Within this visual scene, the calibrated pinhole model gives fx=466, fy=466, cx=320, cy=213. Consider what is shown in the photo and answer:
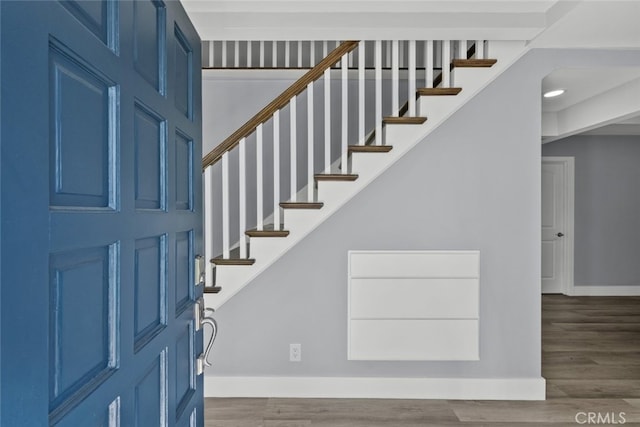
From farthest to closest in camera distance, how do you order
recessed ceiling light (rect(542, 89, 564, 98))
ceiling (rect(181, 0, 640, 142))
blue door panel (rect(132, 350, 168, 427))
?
recessed ceiling light (rect(542, 89, 564, 98)), ceiling (rect(181, 0, 640, 142)), blue door panel (rect(132, 350, 168, 427))

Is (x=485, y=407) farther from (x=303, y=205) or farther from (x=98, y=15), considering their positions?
(x=98, y=15)

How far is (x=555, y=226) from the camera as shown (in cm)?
682

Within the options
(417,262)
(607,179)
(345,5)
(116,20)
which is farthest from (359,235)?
(607,179)

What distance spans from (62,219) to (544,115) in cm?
576

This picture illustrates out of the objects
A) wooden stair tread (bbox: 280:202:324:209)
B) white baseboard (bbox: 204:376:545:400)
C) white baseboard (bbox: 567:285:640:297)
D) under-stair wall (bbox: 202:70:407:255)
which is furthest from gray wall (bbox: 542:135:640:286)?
wooden stair tread (bbox: 280:202:324:209)

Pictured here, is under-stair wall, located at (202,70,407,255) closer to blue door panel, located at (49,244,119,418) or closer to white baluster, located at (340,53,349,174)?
white baluster, located at (340,53,349,174)

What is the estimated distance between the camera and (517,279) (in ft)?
10.4

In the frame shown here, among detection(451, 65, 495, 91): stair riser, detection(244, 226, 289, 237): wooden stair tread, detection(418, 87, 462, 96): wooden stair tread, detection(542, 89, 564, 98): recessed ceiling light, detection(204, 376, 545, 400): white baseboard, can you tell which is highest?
detection(542, 89, 564, 98): recessed ceiling light

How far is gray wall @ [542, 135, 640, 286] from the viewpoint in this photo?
666cm

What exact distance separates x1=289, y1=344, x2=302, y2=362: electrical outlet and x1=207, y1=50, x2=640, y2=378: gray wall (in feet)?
0.09

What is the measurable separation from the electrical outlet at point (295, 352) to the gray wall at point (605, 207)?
521 cm

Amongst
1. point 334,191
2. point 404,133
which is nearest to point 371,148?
point 404,133

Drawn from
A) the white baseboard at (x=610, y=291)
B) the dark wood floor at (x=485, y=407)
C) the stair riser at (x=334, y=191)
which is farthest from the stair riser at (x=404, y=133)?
the white baseboard at (x=610, y=291)

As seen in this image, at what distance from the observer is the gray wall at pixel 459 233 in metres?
3.14
